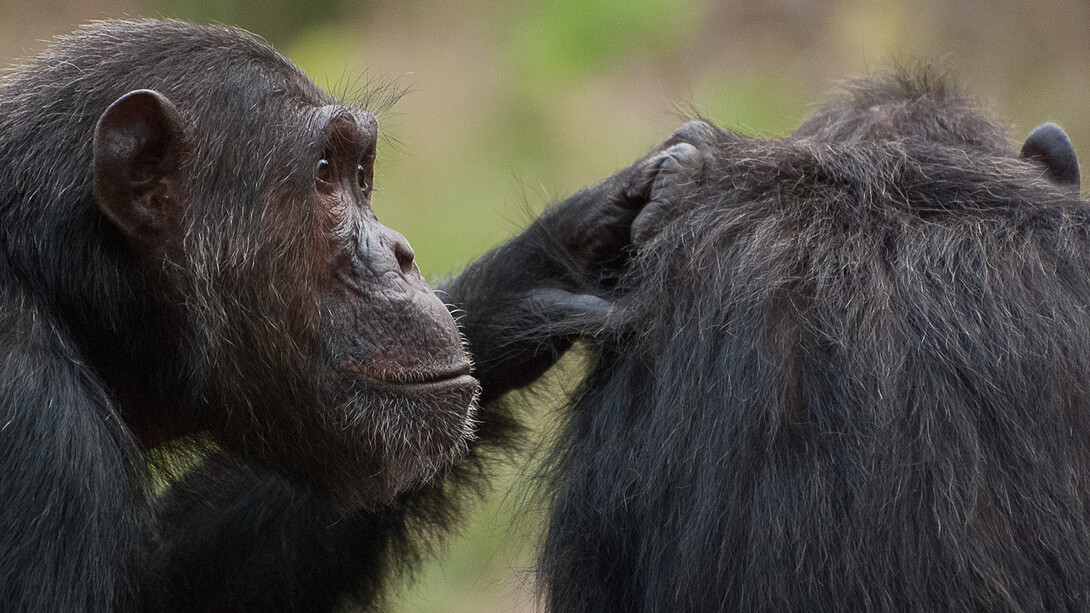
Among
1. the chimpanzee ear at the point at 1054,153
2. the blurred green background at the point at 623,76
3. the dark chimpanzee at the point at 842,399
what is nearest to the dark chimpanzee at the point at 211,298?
the dark chimpanzee at the point at 842,399

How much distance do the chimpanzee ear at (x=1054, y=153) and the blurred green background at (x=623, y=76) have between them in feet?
18.1

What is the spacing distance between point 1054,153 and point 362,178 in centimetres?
197

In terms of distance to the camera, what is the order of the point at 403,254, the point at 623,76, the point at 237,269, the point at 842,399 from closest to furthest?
the point at 842,399 < the point at 237,269 < the point at 403,254 < the point at 623,76

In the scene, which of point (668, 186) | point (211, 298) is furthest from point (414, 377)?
point (668, 186)

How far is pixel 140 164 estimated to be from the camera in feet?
9.78

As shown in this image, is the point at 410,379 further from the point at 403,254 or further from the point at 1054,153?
the point at 1054,153

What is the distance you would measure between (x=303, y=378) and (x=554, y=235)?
824 millimetres

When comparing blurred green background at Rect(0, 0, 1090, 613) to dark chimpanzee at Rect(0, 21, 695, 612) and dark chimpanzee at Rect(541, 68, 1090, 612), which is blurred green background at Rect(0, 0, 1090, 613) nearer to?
dark chimpanzee at Rect(0, 21, 695, 612)

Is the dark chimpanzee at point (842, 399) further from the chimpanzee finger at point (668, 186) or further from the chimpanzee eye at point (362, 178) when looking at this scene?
the chimpanzee eye at point (362, 178)

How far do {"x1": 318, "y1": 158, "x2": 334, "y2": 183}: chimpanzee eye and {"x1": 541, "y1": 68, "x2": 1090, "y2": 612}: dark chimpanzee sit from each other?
2.86ft

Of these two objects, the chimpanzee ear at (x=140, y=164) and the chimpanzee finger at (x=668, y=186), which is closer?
the chimpanzee ear at (x=140, y=164)

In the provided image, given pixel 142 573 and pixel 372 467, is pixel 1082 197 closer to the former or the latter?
pixel 372 467

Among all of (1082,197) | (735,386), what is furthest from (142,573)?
(1082,197)

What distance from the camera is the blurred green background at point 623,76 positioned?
9484 mm
